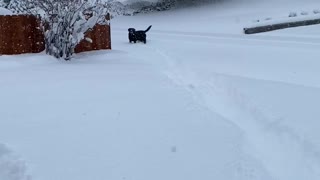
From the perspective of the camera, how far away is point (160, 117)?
16.5ft

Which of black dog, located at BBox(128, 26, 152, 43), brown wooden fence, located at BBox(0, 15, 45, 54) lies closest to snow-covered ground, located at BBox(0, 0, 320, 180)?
brown wooden fence, located at BBox(0, 15, 45, 54)

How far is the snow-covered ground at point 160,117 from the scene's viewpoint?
12.4 feet

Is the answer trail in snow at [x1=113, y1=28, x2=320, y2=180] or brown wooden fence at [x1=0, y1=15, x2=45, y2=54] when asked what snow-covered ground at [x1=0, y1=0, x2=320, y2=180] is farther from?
brown wooden fence at [x1=0, y1=15, x2=45, y2=54]

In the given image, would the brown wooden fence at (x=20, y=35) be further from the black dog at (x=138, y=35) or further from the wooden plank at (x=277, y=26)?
the wooden plank at (x=277, y=26)

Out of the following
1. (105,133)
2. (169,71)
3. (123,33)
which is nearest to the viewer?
(105,133)

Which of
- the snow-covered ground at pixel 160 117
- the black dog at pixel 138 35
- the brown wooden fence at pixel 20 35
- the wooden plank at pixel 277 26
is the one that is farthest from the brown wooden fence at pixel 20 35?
the wooden plank at pixel 277 26

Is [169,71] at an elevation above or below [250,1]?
below

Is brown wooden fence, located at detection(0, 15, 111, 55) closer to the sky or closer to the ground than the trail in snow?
closer to the sky

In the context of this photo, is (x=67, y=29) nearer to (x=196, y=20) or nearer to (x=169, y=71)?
(x=169, y=71)

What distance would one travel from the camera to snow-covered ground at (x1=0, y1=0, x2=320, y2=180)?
3.78 m

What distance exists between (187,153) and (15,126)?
188cm

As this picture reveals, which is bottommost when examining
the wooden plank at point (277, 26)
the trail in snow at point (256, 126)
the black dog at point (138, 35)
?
the trail in snow at point (256, 126)

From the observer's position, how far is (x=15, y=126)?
461 cm

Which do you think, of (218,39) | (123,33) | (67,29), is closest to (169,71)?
(67,29)
